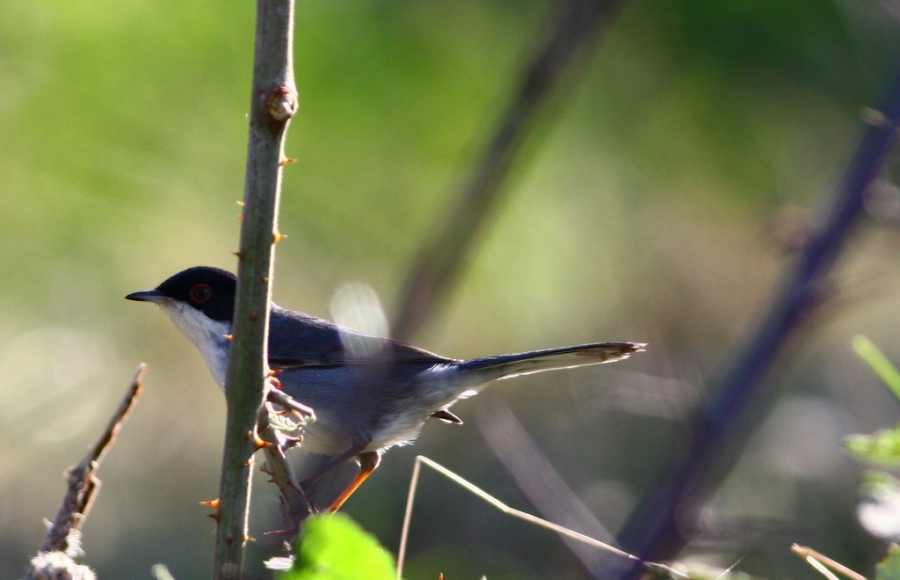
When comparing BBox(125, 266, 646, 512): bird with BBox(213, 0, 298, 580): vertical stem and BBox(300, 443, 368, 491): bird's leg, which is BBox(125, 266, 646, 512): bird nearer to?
BBox(300, 443, 368, 491): bird's leg

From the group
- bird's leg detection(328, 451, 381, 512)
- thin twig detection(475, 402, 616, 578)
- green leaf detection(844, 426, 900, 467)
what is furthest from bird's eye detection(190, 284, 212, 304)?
green leaf detection(844, 426, 900, 467)

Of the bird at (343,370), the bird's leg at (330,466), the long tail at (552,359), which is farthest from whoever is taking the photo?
the bird at (343,370)

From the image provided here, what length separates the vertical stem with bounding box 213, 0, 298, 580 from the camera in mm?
1321

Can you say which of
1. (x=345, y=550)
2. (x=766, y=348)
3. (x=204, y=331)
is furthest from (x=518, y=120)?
(x=204, y=331)

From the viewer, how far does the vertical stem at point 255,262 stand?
4.33 feet

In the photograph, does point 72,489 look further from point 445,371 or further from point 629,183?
point 629,183

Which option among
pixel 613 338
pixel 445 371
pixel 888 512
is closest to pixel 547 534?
pixel 613 338

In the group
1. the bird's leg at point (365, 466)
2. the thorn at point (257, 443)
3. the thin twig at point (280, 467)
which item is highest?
the thorn at point (257, 443)

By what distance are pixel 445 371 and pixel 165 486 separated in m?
2.55

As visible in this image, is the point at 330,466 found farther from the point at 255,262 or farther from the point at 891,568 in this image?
the point at 891,568

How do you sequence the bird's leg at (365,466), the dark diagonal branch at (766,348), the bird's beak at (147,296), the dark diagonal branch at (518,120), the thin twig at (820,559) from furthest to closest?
the bird's beak at (147,296) < the bird's leg at (365,466) < the dark diagonal branch at (518,120) < the dark diagonal branch at (766,348) < the thin twig at (820,559)

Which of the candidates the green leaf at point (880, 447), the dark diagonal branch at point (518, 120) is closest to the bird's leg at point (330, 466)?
the dark diagonal branch at point (518, 120)

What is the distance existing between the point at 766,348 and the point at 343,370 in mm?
2155

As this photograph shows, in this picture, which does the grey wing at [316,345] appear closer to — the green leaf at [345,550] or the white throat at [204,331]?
the white throat at [204,331]
